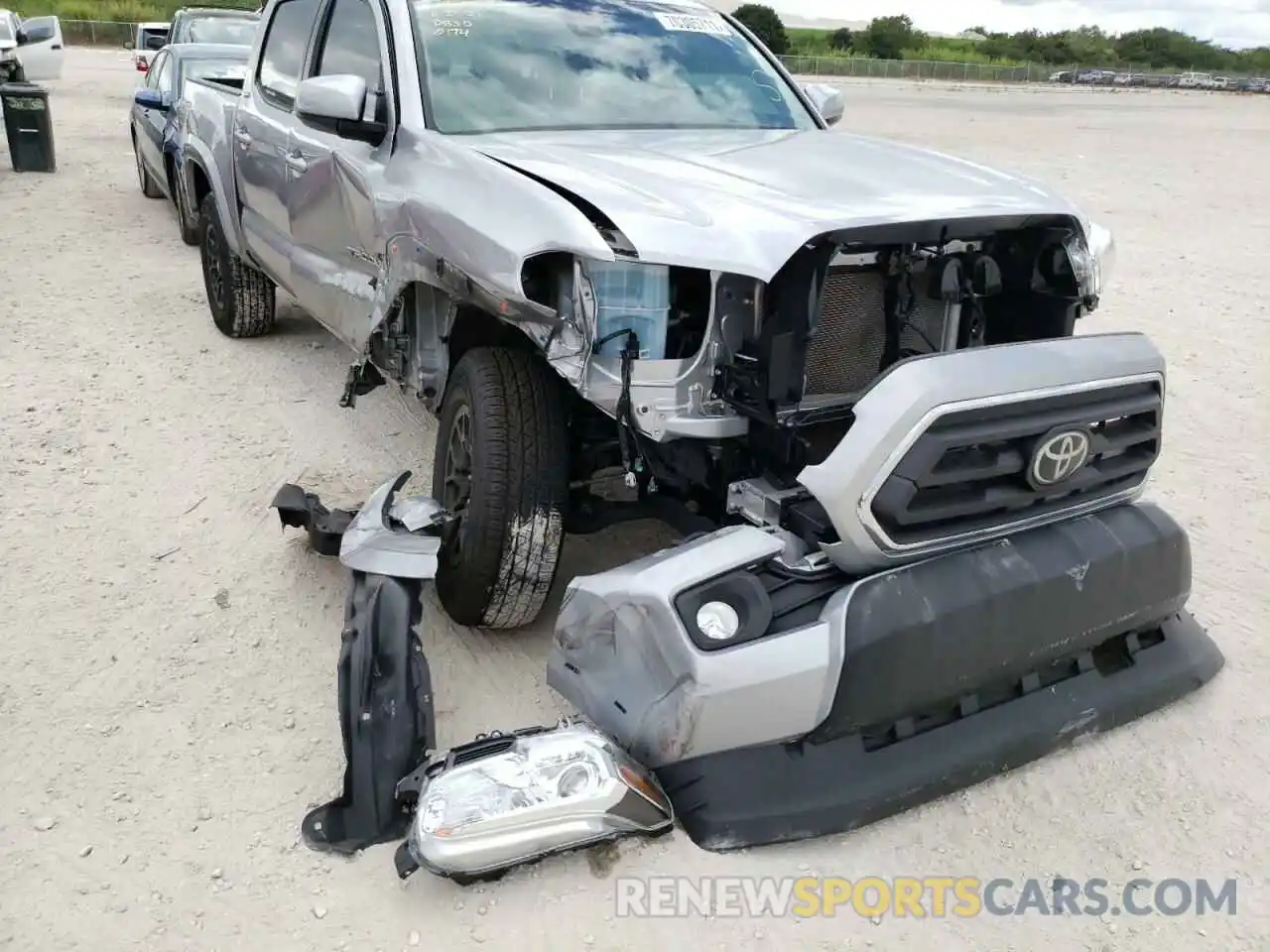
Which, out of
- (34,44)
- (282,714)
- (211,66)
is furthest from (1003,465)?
(34,44)

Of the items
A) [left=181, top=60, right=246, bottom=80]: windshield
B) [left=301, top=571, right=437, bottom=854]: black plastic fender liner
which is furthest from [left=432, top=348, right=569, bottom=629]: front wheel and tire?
[left=181, top=60, right=246, bottom=80]: windshield

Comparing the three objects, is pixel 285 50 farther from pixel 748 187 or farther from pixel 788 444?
pixel 788 444

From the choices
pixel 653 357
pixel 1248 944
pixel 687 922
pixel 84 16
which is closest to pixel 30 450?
pixel 653 357

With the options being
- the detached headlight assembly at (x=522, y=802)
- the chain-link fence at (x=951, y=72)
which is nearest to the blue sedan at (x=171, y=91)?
the detached headlight assembly at (x=522, y=802)

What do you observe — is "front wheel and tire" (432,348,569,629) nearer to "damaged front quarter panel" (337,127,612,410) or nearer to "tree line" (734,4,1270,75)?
"damaged front quarter panel" (337,127,612,410)

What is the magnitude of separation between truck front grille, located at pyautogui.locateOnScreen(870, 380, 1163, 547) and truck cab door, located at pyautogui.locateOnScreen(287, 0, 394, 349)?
2.08 metres

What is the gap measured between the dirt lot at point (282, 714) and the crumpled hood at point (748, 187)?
1.42m

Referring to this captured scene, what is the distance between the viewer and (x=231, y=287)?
618 centimetres

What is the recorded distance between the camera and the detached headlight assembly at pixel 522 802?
7.81ft

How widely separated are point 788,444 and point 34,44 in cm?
1467

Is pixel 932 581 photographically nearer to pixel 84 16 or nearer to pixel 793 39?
pixel 84 16

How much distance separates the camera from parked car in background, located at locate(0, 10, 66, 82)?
41.0ft

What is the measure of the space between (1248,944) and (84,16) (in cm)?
5911

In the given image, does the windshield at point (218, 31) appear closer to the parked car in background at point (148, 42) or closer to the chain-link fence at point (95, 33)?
the parked car in background at point (148, 42)
